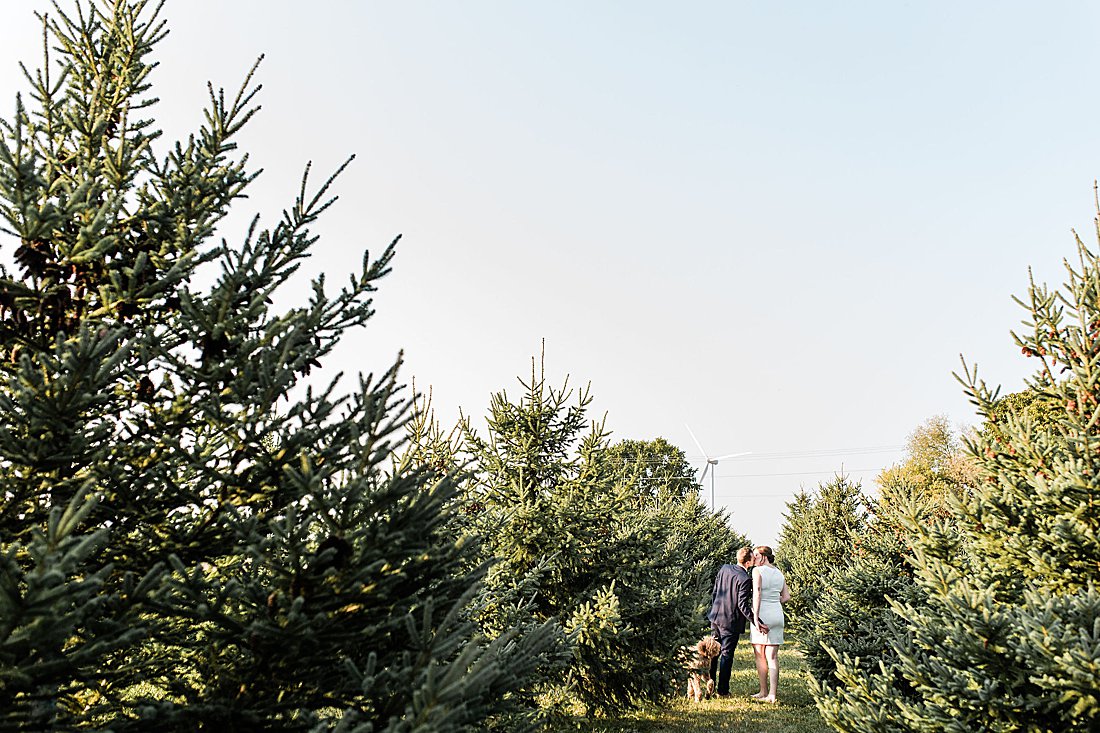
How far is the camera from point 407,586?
3.38 metres

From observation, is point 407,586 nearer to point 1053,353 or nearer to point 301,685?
point 301,685

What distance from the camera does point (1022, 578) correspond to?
5.06 metres

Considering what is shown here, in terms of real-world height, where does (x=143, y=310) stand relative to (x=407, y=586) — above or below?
above

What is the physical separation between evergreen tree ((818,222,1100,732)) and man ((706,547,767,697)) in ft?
26.6

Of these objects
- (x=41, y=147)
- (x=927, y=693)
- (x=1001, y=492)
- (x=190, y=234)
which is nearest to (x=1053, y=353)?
(x=1001, y=492)

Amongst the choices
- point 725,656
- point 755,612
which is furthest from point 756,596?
point 725,656

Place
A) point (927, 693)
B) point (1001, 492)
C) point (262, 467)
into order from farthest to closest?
1. point (1001, 492)
2. point (927, 693)
3. point (262, 467)

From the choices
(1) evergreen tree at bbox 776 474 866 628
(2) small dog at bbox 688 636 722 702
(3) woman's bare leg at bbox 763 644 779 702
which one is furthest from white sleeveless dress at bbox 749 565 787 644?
(1) evergreen tree at bbox 776 474 866 628

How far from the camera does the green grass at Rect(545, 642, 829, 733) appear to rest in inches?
396

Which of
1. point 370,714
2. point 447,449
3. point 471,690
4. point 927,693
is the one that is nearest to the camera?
point 471,690

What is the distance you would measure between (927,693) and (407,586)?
347 centimetres

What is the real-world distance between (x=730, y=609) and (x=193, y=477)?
11741 mm

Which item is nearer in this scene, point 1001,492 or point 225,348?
point 225,348

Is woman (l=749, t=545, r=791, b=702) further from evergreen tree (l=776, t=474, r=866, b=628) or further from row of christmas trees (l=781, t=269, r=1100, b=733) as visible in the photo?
row of christmas trees (l=781, t=269, r=1100, b=733)
